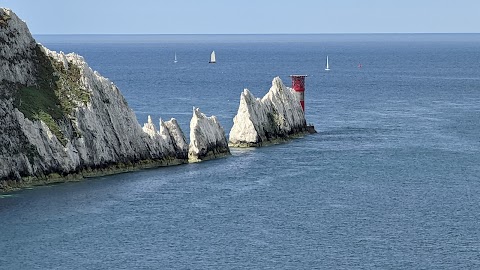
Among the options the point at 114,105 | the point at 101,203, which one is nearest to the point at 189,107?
the point at 114,105

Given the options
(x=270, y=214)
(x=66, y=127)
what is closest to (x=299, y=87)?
(x=66, y=127)

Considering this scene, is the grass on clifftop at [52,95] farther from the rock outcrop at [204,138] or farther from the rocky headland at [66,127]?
the rock outcrop at [204,138]

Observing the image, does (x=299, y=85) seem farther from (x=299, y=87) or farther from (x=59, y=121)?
(x=59, y=121)

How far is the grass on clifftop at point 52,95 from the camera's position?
363ft

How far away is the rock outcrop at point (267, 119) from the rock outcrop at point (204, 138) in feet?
32.5

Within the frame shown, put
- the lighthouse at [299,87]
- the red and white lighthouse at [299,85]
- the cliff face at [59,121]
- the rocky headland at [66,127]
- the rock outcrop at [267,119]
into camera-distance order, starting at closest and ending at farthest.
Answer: the rocky headland at [66,127], the cliff face at [59,121], the rock outcrop at [267,119], the lighthouse at [299,87], the red and white lighthouse at [299,85]

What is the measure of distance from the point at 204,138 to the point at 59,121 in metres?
21.3

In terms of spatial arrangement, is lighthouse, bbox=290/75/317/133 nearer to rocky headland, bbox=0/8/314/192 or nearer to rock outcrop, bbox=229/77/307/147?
rock outcrop, bbox=229/77/307/147

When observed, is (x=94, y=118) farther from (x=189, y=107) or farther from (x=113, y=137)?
(x=189, y=107)

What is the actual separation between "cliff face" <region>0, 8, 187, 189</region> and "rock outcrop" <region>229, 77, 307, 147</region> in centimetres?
1746

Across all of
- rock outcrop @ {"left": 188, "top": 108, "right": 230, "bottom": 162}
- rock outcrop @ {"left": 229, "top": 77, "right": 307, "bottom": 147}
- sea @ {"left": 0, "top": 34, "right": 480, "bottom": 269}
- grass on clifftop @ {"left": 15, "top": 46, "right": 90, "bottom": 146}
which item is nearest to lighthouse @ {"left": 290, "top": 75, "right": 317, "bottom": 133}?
rock outcrop @ {"left": 229, "top": 77, "right": 307, "bottom": 147}

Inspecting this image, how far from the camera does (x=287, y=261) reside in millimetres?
78125

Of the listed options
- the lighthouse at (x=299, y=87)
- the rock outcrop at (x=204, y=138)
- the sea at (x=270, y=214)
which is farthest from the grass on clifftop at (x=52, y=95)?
the lighthouse at (x=299, y=87)

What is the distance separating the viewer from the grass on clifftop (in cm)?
11056
